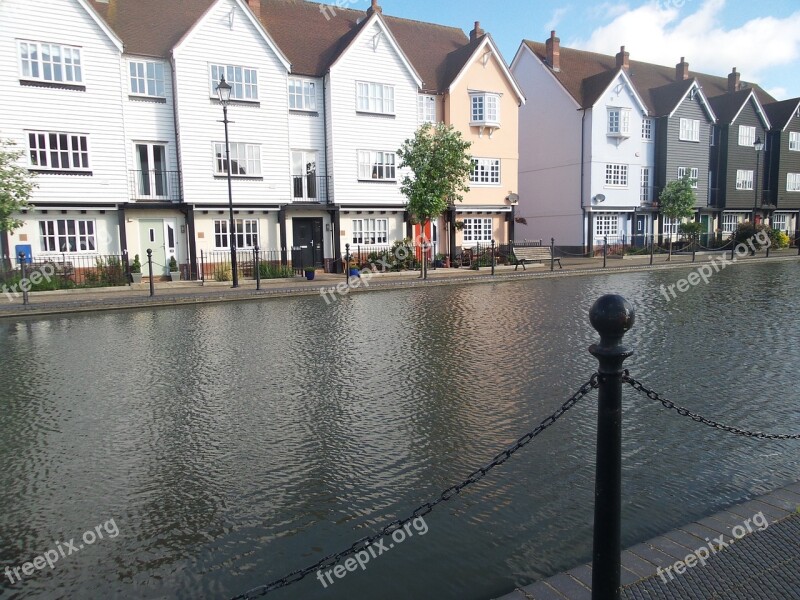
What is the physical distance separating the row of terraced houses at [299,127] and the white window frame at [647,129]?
136mm

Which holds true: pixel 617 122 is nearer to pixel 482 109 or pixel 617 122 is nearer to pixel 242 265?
pixel 482 109

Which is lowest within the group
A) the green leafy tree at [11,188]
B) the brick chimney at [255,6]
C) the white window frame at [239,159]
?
the green leafy tree at [11,188]

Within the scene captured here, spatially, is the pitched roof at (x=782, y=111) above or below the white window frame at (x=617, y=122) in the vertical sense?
above

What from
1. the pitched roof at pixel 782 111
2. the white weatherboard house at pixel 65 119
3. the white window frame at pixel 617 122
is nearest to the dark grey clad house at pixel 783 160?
the pitched roof at pixel 782 111

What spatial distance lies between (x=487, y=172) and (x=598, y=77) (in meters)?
11.3

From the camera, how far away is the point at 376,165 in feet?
99.3

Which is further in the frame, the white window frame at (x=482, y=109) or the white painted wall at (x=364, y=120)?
the white window frame at (x=482, y=109)

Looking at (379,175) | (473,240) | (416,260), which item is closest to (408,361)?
(416,260)

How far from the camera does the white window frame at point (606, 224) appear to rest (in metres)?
39.1

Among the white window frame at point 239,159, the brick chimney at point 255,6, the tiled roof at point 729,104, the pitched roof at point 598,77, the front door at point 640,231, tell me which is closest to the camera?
the white window frame at point 239,159

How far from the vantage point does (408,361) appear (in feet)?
31.8

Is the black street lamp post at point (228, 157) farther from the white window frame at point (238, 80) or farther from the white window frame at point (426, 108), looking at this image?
the white window frame at point (426, 108)

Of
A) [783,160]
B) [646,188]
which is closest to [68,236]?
[646,188]

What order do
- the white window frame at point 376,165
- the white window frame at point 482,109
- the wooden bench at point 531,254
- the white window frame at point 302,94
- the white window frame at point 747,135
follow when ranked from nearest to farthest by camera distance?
the white window frame at point 302,94, the white window frame at point 376,165, the wooden bench at point 531,254, the white window frame at point 482,109, the white window frame at point 747,135
